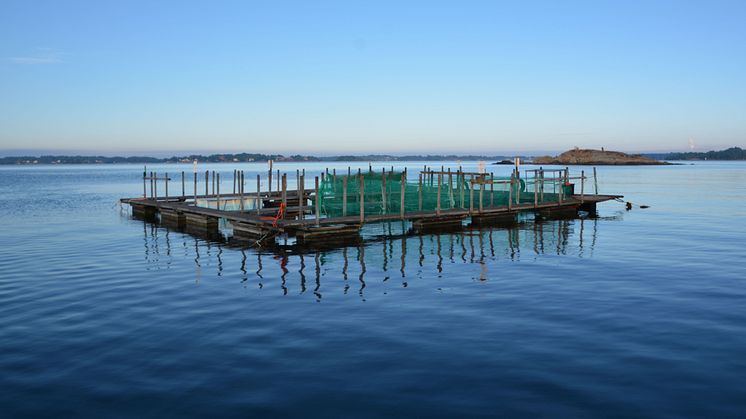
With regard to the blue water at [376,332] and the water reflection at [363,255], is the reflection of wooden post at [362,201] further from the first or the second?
the blue water at [376,332]

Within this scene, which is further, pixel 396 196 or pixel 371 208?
pixel 396 196

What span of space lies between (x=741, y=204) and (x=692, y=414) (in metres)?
50.8

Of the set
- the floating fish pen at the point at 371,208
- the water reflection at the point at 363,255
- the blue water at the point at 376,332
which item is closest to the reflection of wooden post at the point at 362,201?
the floating fish pen at the point at 371,208

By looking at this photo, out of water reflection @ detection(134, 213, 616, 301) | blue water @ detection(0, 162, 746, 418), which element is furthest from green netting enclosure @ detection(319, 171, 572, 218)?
blue water @ detection(0, 162, 746, 418)

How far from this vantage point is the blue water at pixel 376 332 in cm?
1018

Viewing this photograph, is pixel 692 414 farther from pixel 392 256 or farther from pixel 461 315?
pixel 392 256

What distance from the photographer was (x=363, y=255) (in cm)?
2588

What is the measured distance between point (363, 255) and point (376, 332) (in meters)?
11.9

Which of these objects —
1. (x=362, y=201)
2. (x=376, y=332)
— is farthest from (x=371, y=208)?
(x=376, y=332)

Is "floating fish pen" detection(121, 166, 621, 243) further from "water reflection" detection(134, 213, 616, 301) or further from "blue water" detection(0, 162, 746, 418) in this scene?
"blue water" detection(0, 162, 746, 418)

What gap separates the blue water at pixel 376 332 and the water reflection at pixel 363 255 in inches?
6.6

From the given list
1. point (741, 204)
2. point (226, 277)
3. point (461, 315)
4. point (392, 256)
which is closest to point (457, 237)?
point (392, 256)

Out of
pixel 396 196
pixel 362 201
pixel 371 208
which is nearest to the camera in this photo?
pixel 362 201

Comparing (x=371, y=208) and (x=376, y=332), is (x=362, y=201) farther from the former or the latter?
(x=376, y=332)
